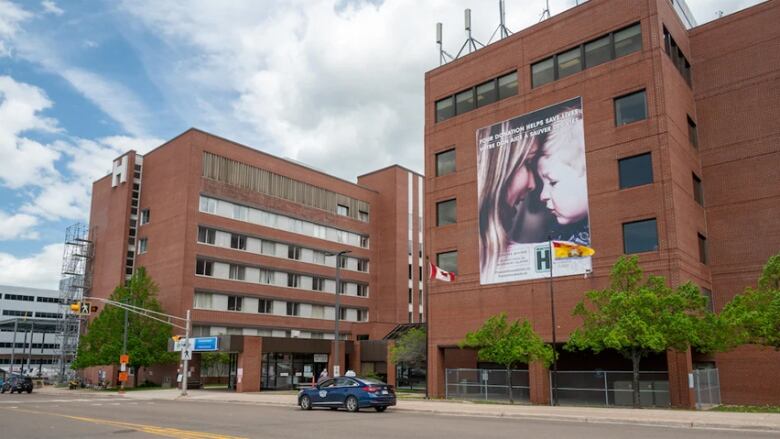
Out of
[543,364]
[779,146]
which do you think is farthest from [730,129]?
[543,364]

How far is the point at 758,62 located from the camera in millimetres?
38688

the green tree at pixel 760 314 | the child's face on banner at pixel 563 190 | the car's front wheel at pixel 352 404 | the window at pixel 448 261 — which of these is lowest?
the car's front wheel at pixel 352 404

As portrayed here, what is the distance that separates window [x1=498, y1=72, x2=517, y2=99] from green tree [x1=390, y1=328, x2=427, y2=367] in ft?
70.1

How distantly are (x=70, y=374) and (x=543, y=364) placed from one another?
58856mm

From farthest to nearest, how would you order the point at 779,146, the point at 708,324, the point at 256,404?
the point at 779,146
the point at 256,404
the point at 708,324

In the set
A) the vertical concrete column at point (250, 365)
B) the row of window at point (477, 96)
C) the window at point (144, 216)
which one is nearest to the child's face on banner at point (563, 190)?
the row of window at point (477, 96)

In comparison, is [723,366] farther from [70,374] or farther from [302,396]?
[70,374]

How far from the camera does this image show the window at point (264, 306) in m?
66.4

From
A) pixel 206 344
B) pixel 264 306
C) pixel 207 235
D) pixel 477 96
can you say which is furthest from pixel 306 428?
pixel 264 306

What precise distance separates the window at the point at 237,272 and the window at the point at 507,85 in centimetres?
3421

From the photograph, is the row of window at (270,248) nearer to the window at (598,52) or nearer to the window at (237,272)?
the window at (237,272)

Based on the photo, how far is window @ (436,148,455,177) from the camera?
45000mm

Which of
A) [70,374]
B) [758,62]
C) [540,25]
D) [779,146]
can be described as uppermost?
[540,25]

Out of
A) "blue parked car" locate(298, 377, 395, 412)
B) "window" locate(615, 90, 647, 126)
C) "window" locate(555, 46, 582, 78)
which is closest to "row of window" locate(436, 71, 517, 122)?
"window" locate(555, 46, 582, 78)
